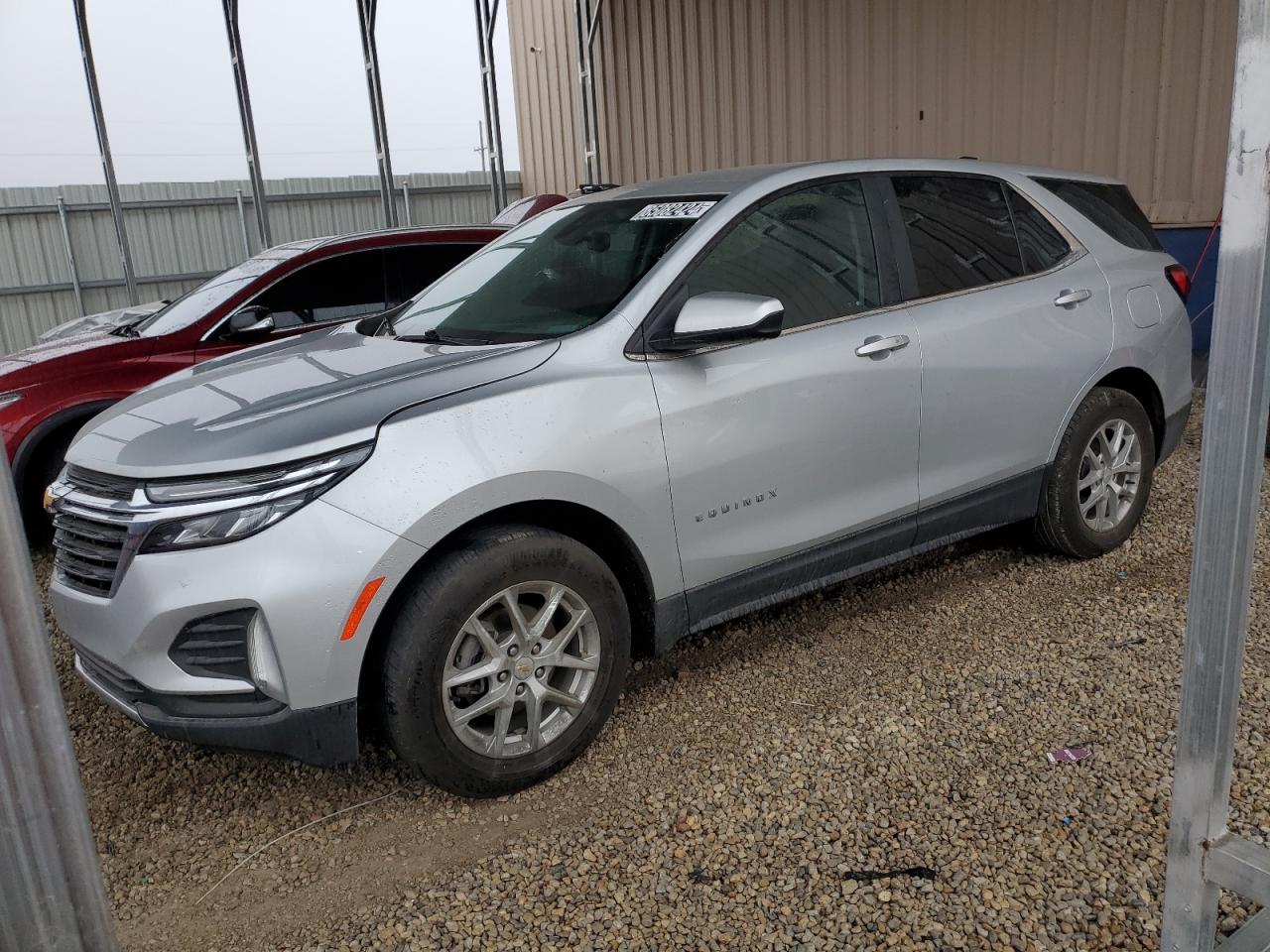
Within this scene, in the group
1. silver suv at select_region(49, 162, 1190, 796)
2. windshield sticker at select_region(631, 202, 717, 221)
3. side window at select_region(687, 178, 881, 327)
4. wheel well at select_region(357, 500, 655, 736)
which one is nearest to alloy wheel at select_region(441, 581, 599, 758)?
silver suv at select_region(49, 162, 1190, 796)

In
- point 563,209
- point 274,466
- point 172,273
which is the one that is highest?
point 563,209

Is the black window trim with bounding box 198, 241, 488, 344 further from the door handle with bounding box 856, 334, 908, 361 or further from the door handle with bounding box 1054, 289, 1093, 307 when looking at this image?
the door handle with bounding box 1054, 289, 1093, 307

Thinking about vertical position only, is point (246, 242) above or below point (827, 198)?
below

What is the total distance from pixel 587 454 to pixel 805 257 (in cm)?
111

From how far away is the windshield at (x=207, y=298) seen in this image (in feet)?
18.7

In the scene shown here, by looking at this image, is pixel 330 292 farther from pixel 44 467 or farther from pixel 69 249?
pixel 69 249

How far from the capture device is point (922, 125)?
873 centimetres

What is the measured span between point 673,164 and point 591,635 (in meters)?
10.1

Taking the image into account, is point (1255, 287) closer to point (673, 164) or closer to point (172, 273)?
point (673, 164)

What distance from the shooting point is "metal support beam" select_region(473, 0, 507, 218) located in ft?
42.4

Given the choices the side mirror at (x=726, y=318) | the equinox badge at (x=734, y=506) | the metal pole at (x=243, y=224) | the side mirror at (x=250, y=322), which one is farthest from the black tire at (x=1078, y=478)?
the metal pole at (x=243, y=224)

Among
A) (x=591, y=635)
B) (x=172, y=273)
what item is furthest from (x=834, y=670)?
(x=172, y=273)

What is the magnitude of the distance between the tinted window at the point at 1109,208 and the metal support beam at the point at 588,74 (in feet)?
26.9

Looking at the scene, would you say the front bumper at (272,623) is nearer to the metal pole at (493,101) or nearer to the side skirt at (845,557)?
the side skirt at (845,557)
